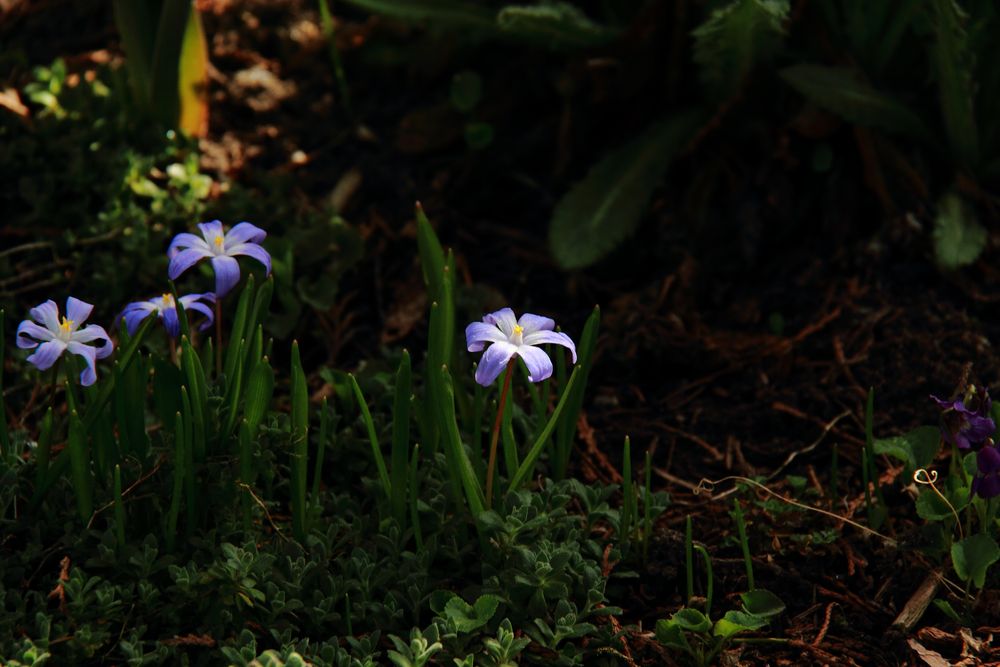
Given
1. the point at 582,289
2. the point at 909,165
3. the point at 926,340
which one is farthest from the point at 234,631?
the point at 909,165

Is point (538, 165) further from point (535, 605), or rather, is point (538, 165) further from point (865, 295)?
point (535, 605)

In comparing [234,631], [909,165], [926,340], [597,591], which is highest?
[909,165]

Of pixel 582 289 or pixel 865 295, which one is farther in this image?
pixel 582 289

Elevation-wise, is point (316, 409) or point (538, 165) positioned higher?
point (538, 165)

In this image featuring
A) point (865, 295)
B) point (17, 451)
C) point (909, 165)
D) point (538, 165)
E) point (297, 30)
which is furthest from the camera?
point (297, 30)

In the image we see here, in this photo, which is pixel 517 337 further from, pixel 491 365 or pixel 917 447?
pixel 917 447

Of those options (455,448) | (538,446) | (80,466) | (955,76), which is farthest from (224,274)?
(955,76)
